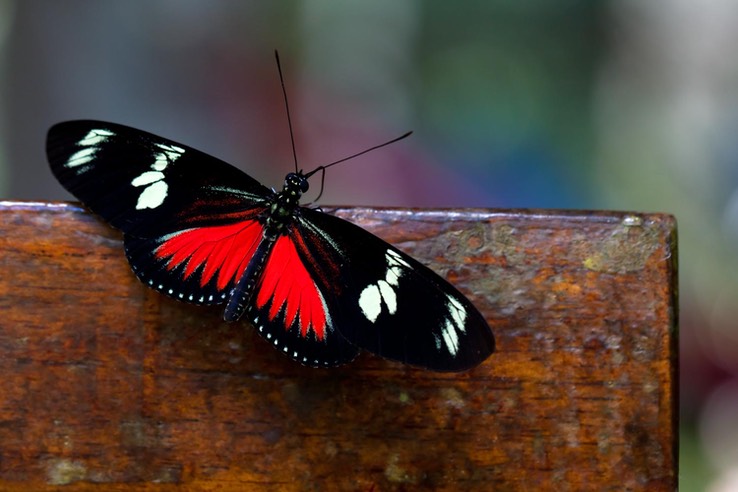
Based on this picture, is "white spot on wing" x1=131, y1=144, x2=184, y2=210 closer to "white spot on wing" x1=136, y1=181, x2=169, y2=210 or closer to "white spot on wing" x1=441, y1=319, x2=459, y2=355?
"white spot on wing" x1=136, y1=181, x2=169, y2=210

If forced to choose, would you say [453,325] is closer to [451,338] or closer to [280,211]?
[451,338]

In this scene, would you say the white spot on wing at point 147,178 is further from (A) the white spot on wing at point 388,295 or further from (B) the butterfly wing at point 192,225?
(A) the white spot on wing at point 388,295

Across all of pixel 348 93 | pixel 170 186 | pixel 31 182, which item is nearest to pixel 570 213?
pixel 170 186

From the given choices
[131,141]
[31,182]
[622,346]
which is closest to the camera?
[622,346]

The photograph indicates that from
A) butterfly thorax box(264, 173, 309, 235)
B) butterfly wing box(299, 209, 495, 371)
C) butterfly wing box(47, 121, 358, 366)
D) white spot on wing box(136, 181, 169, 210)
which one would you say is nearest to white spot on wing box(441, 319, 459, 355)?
butterfly wing box(299, 209, 495, 371)

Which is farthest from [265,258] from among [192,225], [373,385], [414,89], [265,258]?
[414,89]

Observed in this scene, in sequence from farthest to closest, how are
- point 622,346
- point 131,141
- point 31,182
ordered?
1. point 31,182
2. point 131,141
3. point 622,346

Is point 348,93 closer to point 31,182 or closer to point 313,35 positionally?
point 313,35
